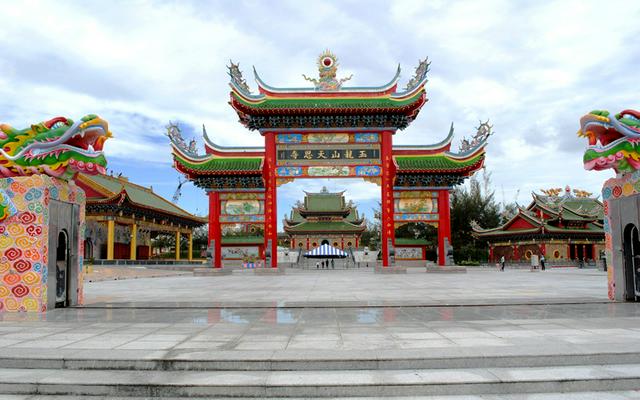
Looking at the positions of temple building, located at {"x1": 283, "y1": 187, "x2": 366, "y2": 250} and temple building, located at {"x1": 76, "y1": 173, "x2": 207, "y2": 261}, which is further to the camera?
temple building, located at {"x1": 283, "y1": 187, "x2": 366, "y2": 250}


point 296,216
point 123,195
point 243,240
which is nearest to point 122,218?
point 123,195

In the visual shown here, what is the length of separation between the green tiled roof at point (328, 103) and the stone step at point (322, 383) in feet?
75.9

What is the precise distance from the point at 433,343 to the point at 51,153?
8.76 metres

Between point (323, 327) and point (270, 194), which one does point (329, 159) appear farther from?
point (323, 327)

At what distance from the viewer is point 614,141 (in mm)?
10312

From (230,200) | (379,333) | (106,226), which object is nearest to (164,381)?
(379,333)

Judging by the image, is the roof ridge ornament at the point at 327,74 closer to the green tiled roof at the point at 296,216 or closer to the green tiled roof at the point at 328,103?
the green tiled roof at the point at 328,103

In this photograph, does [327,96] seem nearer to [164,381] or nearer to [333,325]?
[333,325]

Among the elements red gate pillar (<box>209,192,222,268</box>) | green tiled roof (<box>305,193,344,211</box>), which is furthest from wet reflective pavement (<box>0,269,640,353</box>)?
green tiled roof (<box>305,193,344,211</box>)

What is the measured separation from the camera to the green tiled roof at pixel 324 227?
183 feet

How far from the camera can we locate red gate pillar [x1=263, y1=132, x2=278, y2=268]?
27781 millimetres

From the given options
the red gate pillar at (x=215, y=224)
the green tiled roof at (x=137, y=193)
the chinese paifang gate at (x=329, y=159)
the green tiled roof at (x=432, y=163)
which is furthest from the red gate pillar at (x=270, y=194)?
the green tiled roof at (x=137, y=193)

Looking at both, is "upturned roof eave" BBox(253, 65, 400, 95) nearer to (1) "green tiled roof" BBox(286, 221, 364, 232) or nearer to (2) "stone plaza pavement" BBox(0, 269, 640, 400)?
(2) "stone plaza pavement" BBox(0, 269, 640, 400)

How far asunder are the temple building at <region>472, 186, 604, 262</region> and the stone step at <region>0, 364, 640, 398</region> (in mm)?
41703
